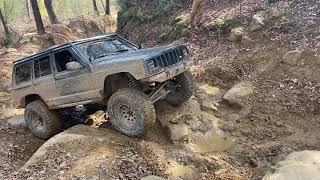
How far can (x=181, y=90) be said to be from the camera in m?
9.09

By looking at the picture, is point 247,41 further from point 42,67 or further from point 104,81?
point 42,67

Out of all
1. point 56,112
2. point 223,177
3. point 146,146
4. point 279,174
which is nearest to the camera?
point 279,174

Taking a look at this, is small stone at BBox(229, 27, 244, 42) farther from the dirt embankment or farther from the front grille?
the front grille

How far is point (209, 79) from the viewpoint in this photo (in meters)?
10.5

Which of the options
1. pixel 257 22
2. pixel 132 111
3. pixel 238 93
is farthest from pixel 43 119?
pixel 257 22

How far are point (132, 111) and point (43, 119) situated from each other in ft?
9.00

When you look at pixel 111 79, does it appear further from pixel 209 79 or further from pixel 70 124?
pixel 209 79

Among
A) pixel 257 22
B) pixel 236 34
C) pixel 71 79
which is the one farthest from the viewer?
pixel 236 34

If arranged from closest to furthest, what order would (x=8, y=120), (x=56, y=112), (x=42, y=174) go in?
(x=42, y=174) < (x=56, y=112) < (x=8, y=120)

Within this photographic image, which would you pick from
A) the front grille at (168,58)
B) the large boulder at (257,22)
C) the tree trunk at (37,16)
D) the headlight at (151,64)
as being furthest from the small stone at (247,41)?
the tree trunk at (37,16)

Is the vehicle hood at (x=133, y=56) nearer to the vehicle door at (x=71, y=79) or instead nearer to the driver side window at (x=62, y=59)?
the vehicle door at (x=71, y=79)

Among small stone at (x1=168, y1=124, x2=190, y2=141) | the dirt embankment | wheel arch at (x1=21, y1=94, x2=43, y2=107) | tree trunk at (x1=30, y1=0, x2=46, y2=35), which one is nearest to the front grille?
small stone at (x1=168, y1=124, x2=190, y2=141)

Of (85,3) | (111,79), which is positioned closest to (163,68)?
(111,79)

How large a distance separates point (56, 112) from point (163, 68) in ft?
10.6
